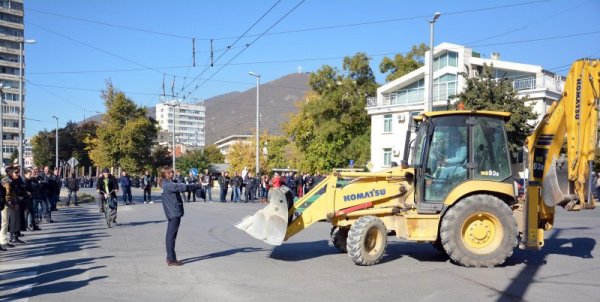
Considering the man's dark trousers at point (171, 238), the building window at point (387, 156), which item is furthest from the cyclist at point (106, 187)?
A: the building window at point (387, 156)

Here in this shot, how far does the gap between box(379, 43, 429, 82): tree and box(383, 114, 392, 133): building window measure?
9.12 meters

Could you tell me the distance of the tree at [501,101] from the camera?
29.6m

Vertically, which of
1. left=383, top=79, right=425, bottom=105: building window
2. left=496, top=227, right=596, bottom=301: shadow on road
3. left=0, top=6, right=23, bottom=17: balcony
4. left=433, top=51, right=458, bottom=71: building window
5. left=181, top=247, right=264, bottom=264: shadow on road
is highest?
left=0, top=6, right=23, bottom=17: balcony

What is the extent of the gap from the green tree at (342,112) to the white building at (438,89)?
3.62 metres

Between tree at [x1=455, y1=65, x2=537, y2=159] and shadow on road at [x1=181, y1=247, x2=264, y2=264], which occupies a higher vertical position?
tree at [x1=455, y1=65, x2=537, y2=159]

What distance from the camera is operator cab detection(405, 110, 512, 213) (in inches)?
405

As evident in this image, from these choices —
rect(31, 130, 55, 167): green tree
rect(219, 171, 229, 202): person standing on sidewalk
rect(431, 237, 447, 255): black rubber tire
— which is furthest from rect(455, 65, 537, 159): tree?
rect(31, 130, 55, 167): green tree

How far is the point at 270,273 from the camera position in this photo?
9.25 metres

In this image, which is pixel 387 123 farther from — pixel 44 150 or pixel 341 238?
pixel 44 150

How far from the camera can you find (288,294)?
25.6 feet

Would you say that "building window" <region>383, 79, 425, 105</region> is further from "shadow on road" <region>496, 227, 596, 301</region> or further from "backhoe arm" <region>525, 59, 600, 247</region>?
"backhoe arm" <region>525, 59, 600, 247</region>

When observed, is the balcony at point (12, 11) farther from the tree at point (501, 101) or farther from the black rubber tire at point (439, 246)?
the black rubber tire at point (439, 246)

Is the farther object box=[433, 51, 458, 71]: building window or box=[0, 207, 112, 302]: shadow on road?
box=[433, 51, 458, 71]: building window

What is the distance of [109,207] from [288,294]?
10.5m
